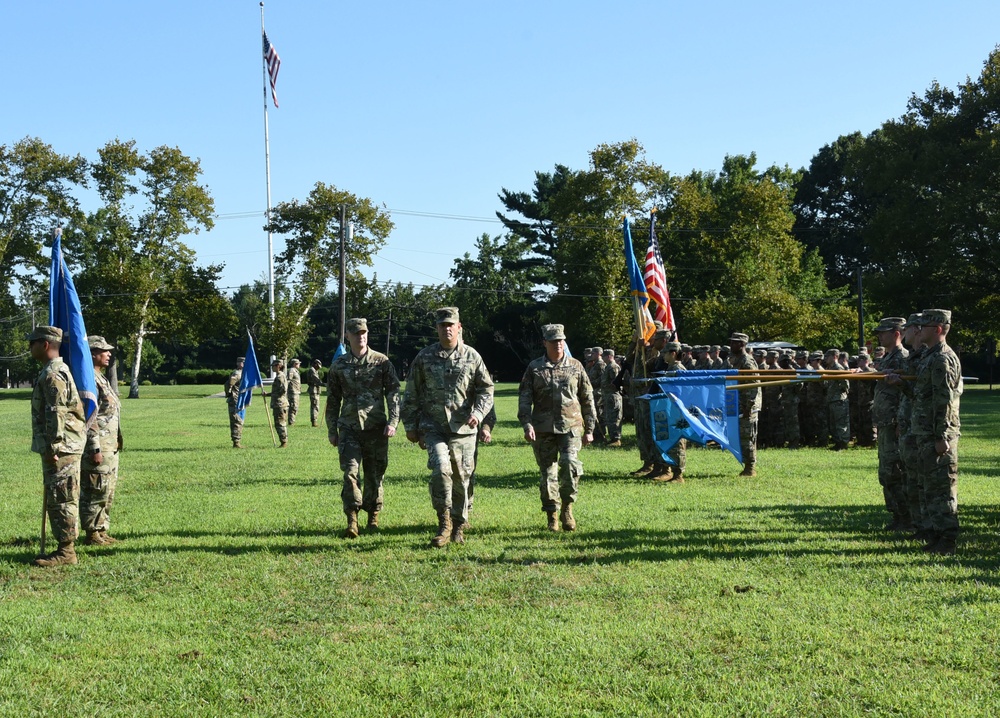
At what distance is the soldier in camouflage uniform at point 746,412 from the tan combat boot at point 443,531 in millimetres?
6959

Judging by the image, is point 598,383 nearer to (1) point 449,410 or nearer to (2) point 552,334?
(2) point 552,334

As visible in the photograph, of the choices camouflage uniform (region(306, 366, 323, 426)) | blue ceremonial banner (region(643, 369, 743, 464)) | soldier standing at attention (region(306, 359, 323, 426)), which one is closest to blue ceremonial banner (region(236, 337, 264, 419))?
soldier standing at attention (region(306, 359, 323, 426))

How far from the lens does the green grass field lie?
5391 millimetres

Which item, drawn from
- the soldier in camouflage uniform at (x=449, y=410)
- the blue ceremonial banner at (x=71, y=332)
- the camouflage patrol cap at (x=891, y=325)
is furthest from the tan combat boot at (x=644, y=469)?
the blue ceremonial banner at (x=71, y=332)

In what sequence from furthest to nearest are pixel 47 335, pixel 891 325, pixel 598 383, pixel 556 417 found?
pixel 598 383 → pixel 891 325 → pixel 556 417 → pixel 47 335

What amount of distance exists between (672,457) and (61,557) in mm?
8527

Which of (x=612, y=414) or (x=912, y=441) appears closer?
(x=912, y=441)

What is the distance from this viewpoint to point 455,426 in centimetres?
983

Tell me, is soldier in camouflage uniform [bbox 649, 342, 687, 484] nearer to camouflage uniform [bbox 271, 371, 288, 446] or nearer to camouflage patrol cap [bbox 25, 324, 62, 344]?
camouflage patrol cap [bbox 25, 324, 62, 344]

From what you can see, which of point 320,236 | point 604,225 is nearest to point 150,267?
point 320,236

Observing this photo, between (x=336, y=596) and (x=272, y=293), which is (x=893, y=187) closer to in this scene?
(x=272, y=293)

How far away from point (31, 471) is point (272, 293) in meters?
42.3

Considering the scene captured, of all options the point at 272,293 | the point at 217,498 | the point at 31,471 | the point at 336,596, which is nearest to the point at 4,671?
the point at 336,596

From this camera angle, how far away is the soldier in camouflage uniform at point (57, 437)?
28.5 feet
